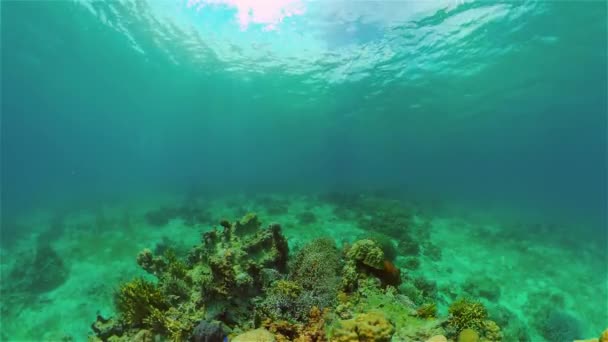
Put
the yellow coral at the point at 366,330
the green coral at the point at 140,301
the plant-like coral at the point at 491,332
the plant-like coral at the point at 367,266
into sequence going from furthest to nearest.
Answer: the plant-like coral at the point at 367,266 < the green coral at the point at 140,301 < the plant-like coral at the point at 491,332 < the yellow coral at the point at 366,330

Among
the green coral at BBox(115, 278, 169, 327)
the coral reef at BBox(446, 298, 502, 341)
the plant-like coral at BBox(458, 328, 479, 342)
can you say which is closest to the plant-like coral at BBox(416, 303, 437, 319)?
the coral reef at BBox(446, 298, 502, 341)

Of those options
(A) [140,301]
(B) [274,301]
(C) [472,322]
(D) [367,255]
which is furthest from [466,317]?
(A) [140,301]

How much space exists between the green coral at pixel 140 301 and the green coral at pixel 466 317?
5.75 metres

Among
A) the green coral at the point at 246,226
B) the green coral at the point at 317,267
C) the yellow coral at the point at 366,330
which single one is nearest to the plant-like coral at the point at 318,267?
the green coral at the point at 317,267

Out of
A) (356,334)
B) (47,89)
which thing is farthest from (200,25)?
(47,89)

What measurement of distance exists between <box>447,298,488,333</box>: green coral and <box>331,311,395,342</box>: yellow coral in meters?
1.85

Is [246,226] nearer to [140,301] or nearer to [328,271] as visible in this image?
[328,271]

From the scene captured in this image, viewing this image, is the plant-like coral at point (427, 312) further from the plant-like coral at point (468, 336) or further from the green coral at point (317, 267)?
the green coral at point (317, 267)

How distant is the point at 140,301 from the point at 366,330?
458 centimetres

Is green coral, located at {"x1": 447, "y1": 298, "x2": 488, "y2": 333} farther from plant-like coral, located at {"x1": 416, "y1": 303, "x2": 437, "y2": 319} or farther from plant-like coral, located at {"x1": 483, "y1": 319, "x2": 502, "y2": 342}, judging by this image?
plant-like coral, located at {"x1": 416, "y1": 303, "x2": 437, "y2": 319}

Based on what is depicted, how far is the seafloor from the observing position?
227 inches

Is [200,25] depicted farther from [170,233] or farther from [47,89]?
[47,89]

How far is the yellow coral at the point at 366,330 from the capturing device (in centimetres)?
429

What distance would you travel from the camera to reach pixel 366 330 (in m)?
4.34
